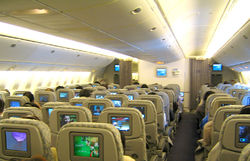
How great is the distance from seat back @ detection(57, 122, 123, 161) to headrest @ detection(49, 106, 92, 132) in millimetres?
1225

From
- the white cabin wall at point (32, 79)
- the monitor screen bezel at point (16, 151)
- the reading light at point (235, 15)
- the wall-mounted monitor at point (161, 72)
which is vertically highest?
the reading light at point (235, 15)

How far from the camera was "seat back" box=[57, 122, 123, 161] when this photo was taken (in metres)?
2.55

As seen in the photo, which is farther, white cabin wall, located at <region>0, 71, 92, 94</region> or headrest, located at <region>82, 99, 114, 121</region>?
white cabin wall, located at <region>0, 71, 92, 94</region>

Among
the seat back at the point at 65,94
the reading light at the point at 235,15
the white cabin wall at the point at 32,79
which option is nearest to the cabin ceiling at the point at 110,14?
the reading light at the point at 235,15

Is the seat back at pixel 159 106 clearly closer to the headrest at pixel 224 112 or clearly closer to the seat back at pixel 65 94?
the headrest at pixel 224 112

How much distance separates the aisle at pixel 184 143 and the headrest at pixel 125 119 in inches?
159

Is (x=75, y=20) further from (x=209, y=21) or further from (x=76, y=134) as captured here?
(x=209, y=21)

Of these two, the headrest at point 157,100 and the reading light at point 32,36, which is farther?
the reading light at point 32,36

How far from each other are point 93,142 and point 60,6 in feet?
8.10

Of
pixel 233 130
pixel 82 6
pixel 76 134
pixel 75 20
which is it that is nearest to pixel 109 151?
pixel 76 134

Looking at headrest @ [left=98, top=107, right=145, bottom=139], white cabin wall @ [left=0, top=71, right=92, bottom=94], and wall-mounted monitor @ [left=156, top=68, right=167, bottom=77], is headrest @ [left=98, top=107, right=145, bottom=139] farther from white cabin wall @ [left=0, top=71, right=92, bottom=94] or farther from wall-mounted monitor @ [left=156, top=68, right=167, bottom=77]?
wall-mounted monitor @ [left=156, top=68, right=167, bottom=77]

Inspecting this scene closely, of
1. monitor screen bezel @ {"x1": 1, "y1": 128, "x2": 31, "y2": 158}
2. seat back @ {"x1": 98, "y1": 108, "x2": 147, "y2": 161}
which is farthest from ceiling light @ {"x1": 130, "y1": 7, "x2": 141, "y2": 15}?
monitor screen bezel @ {"x1": 1, "y1": 128, "x2": 31, "y2": 158}

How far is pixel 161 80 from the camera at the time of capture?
65.8ft

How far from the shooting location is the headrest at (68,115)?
13.1 feet
